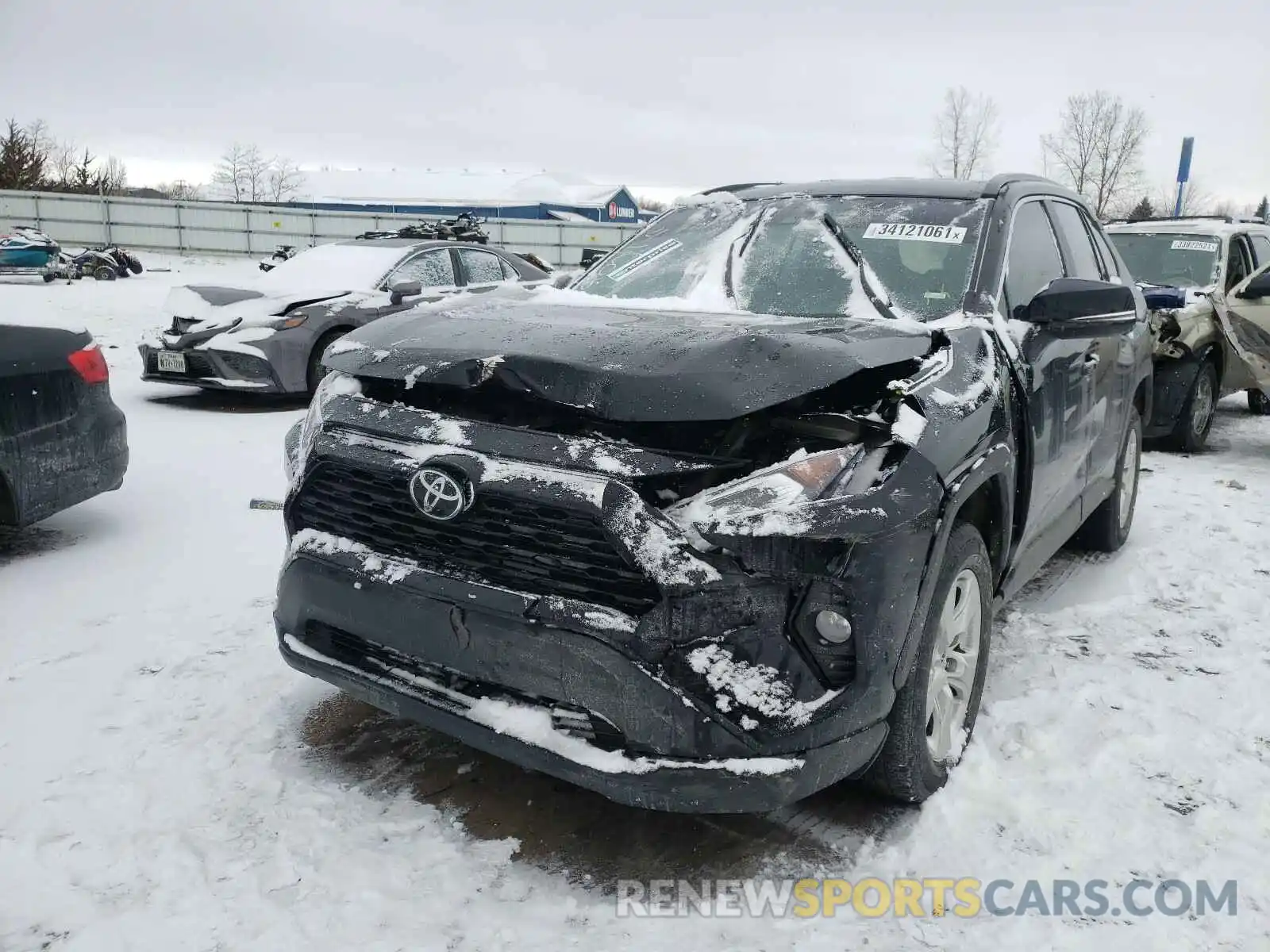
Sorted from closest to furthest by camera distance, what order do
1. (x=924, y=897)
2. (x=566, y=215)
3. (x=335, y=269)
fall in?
(x=924, y=897) < (x=335, y=269) < (x=566, y=215)

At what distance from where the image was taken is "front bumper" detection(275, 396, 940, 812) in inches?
86.7

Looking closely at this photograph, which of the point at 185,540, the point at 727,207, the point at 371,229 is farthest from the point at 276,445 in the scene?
the point at 371,229

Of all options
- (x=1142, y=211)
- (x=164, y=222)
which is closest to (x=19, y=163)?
(x=164, y=222)

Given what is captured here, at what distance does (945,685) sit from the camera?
9.24 ft

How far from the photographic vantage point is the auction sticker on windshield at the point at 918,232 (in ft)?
11.4

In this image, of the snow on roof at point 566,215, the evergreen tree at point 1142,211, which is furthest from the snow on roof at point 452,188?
the evergreen tree at point 1142,211

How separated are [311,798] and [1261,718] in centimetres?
309

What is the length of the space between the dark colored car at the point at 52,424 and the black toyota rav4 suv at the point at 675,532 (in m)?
2.20

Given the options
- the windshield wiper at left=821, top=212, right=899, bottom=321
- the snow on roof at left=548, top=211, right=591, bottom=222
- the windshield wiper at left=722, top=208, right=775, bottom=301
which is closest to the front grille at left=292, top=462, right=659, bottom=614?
the windshield wiper at left=821, top=212, right=899, bottom=321

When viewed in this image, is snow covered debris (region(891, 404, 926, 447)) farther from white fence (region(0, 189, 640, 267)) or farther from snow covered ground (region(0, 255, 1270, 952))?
white fence (region(0, 189, 640, 267))

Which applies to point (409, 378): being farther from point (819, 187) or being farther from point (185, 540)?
point (185, 540)

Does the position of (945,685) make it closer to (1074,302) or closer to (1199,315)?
(1074,302)

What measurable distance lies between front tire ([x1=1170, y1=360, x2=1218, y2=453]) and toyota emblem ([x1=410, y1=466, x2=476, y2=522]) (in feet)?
23.4

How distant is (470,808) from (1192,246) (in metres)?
8.42
